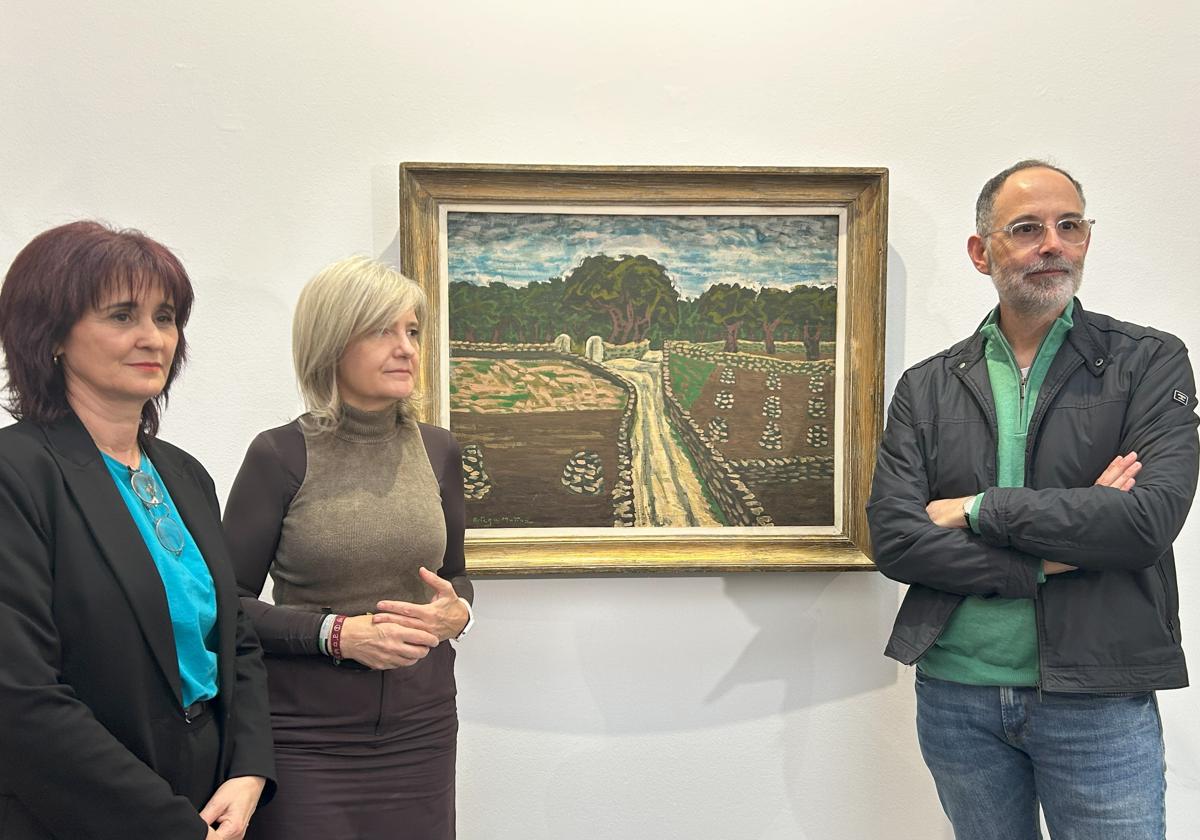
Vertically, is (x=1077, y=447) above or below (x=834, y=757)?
above

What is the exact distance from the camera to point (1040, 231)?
2.04 m

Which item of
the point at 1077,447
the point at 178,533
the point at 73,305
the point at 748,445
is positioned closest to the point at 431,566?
the point at 178,533

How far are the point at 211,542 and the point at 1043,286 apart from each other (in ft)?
5.59

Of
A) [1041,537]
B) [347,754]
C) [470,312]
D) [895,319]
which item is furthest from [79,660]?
[895,319]

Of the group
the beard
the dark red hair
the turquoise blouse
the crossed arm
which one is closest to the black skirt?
the turquoise blouse

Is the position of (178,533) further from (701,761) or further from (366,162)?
(701,761)

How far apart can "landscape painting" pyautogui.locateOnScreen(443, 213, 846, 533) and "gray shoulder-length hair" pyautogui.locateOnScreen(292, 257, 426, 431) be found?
2.12 ft

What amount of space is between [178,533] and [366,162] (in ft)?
4.30

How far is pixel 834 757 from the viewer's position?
8.66ft

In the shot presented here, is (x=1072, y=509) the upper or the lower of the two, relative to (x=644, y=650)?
upper

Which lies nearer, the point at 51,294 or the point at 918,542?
the point at 51,294

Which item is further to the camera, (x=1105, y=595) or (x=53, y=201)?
(x=53, y=201)

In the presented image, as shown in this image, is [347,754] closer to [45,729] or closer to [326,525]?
[326,525]

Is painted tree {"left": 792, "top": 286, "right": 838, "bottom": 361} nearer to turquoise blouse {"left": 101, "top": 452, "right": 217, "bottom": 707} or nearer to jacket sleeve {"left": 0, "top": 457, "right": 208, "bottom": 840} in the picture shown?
turquoise blouse {"left": 101, "top": 452, "right": 217, "bottom": 707}
